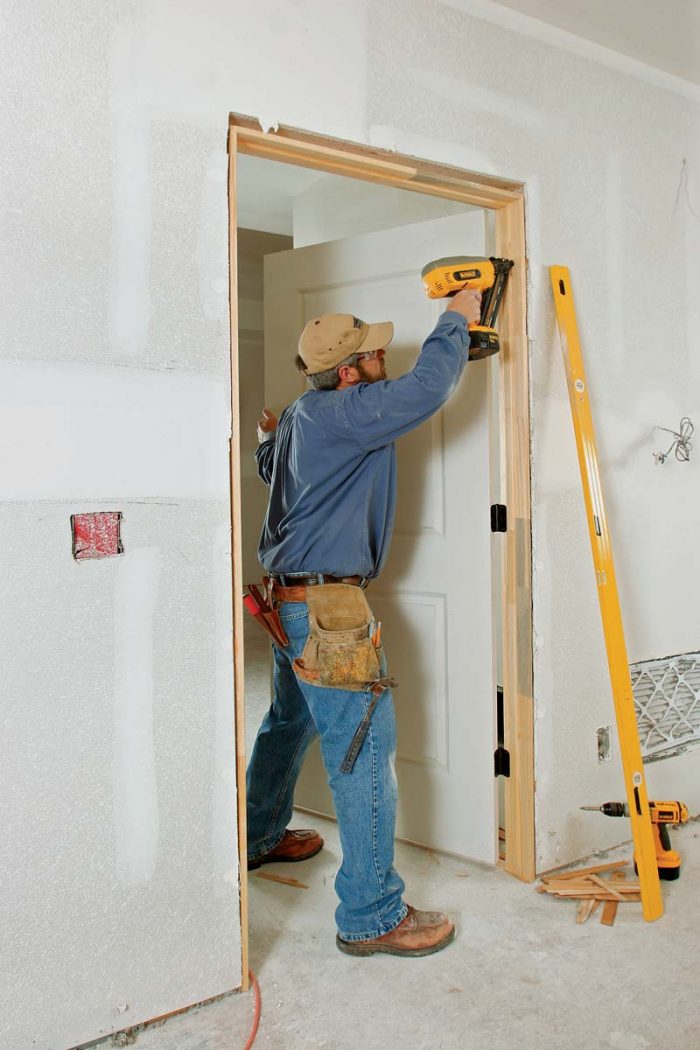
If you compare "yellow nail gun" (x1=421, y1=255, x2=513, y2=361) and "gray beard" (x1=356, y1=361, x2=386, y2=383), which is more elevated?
"yellow nail gun" (x1=421, y1=255, x2=513, y2=361)

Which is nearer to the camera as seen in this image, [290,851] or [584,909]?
[584,909]

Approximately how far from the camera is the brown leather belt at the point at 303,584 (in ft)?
7.22

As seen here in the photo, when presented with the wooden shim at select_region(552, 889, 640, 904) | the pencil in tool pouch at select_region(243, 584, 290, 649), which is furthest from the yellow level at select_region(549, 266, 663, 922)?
the pencil in tool pouch at select_region(243, 584, 290, 649)

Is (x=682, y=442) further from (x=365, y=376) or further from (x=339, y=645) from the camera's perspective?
(x=339, y=645)

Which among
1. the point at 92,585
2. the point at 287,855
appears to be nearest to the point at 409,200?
the point at 92,585

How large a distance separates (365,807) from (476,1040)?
0.55 metres

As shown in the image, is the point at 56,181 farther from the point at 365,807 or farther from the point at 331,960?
the point at 331,960

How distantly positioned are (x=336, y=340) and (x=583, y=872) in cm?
171

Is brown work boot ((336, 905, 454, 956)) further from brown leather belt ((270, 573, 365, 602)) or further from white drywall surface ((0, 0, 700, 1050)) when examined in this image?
brown leather belt ((270, 573, 365, 602))

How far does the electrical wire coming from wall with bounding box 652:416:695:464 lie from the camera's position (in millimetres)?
2807

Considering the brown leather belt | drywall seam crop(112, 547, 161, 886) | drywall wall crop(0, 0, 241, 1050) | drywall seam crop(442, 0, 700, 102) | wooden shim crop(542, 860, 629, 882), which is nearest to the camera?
drywall wall crop(0, 0, 241, 1050)

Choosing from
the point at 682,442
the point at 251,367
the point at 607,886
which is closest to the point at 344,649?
the point at 607,886

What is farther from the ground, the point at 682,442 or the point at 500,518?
the point at 682,442

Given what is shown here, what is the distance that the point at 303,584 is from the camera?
87.4 inches
